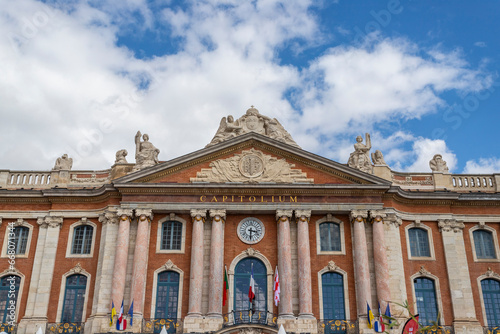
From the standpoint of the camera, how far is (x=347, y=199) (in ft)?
104

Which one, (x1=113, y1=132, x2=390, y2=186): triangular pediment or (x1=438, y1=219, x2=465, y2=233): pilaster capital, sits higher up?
(x1=113, y1=132, x2=390, y2=186): triangular pediment

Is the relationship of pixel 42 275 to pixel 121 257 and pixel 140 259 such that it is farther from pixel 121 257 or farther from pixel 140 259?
pixel 140 259

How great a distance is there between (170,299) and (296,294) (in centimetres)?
677

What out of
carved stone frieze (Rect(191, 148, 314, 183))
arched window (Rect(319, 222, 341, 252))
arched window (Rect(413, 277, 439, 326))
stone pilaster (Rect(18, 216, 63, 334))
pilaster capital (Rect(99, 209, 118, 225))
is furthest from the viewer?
carved stone frieze (Rect(191, 148, 314, 183))

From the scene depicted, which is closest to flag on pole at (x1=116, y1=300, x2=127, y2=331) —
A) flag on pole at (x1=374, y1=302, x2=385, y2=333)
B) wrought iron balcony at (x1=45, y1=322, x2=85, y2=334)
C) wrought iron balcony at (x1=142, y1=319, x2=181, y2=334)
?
wrought iron balcony at (x1=142, y1=319, x2=181, y2=334)

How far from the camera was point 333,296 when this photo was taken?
30312mm

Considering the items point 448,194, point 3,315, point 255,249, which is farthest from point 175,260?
point 448,194

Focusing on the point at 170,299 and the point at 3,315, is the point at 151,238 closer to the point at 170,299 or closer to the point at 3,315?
the point at 170,299

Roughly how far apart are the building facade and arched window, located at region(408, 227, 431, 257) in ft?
0.20

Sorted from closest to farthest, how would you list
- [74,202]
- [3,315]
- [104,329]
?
[104,329], [3,315], [74,202]

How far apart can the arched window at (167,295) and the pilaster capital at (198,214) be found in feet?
10.5

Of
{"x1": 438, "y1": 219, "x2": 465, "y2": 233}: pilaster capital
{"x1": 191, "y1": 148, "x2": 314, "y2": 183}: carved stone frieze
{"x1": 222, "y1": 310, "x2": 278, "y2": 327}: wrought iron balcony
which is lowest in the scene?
{"x1": 222, "y1": 310, "x2": 278, "y2": 327}: wrought iron balcony

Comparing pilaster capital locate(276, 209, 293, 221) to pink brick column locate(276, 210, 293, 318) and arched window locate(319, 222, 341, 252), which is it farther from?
arched window locate(319, 222, 341, 252)

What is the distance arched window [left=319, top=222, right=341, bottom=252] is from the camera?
31.5 m
